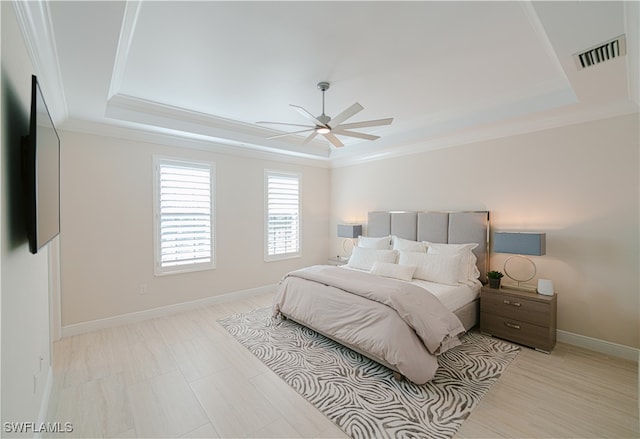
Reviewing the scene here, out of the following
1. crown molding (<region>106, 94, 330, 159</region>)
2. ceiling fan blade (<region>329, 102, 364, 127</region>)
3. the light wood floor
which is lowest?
the light wood floor

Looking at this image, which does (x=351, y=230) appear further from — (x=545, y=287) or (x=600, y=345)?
(x=600, y=345)

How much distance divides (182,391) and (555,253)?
4.20 metres

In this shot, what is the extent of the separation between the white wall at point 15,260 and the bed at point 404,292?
229cm

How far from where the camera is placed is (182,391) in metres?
2.43

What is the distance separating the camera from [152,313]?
4043mm

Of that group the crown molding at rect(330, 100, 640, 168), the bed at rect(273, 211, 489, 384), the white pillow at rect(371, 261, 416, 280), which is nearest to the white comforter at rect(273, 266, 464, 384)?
the bed at rect(273, 211, 489, 384)

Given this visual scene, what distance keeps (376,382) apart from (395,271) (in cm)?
151

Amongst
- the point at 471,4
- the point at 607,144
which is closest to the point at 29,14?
the point at 471,4

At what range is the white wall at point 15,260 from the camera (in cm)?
131

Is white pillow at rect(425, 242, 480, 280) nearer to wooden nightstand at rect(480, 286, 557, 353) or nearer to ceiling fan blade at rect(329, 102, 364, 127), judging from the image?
wooden nightstand at rect(480, 286, 557, 353)

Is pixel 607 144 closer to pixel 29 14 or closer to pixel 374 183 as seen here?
pixel 374 183

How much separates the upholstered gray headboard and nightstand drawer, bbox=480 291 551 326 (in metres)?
0.48

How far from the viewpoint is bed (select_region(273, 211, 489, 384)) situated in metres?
2.51

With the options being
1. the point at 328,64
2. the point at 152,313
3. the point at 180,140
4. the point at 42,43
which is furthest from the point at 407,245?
the point at 42,43
